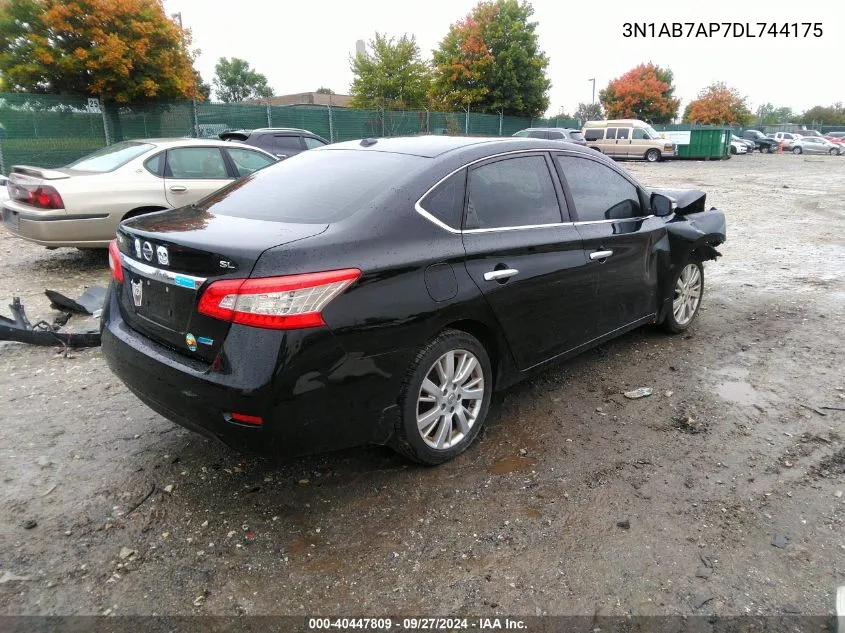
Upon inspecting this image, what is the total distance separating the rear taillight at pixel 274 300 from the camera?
2473 mm

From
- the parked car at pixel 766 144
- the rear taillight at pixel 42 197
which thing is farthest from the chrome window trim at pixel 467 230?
the parked car at pixel 766 144

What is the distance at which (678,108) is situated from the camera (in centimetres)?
5797

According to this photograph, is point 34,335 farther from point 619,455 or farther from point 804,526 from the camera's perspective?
point 804,526

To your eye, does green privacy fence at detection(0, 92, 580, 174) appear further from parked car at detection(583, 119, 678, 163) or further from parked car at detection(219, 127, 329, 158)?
parked car at detection(583, 119, 678, 163)

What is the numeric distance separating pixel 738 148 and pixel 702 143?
8750mm

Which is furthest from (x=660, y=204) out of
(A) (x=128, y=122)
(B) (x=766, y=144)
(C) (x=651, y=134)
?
(B) (x=766, y=144)

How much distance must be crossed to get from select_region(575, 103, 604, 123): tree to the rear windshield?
215 ft

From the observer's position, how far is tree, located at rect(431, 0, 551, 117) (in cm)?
3675

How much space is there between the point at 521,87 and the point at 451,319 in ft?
122

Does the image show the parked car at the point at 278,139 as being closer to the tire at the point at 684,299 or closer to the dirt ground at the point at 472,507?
the dirt ground at the point at 472,507

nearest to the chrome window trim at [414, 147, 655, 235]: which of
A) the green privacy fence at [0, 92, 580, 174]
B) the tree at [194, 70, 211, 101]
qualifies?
the green privacy fence at [0, 92, 580, 174]

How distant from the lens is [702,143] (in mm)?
34562

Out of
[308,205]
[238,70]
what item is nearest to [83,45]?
[308,205]

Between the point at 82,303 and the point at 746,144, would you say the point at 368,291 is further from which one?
the point at 746,144
